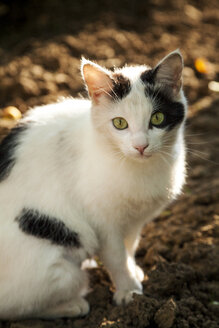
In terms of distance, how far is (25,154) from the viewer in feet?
9.54

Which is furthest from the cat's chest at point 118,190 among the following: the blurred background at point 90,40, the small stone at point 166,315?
the blurred background at point 90,40

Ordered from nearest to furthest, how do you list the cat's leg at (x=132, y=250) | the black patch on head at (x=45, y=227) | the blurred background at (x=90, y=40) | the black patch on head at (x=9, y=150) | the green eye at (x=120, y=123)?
the green eye at (x=120, y=123), the black patch on head at (x=45, y=227), the black patch on head at (x=9, y=150), the cat's leg at (x=132, y=250), the blurred background at (x=90, y=40)

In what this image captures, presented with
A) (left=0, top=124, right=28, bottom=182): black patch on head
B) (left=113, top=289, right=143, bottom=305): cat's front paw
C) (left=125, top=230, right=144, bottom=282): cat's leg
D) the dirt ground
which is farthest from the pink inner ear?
(left=113, top=289, right=143, bottom=305): cat's front paw

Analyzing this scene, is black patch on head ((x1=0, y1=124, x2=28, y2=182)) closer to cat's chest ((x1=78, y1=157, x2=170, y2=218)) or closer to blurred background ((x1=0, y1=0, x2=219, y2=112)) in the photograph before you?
cat's chest ((x1=78, y1=157, x2=170, y2=218))

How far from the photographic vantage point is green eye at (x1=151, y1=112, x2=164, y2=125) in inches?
104

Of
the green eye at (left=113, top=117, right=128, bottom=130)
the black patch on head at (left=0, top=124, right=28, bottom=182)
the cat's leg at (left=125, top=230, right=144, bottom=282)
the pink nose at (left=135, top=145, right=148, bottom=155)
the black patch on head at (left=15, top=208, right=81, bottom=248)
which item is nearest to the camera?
the pink nose at (left=135, top=145, right=148, bottom=155)

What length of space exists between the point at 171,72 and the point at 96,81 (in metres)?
0.50

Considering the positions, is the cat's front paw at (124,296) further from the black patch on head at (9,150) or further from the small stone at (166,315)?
the black patch on head at (9,150)

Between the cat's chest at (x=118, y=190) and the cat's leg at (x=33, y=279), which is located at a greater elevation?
the cat's chest at (x=118, y=190)

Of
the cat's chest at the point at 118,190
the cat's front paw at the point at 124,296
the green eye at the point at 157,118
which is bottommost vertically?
the cat's front paw at the point at 124,296

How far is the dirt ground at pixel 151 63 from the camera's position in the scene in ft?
9.40

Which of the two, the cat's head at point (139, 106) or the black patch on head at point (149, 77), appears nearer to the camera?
the cat's head at point (139, 106)

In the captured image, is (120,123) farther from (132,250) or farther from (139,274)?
(139,274)

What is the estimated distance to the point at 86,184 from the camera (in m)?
2.83
